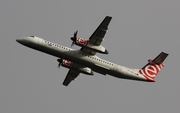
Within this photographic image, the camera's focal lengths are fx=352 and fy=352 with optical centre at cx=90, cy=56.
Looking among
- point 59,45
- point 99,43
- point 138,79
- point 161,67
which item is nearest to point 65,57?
point 59,45

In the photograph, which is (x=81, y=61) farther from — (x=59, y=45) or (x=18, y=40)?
(x=18, y=40)

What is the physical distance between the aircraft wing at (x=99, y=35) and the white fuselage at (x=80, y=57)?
2.94 feet

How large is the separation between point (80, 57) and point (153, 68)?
404 inches

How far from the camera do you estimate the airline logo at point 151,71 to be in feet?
151

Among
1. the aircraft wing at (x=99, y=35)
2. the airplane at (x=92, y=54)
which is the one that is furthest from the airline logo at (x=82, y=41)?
the aircraft wing at (x=99, y=35)

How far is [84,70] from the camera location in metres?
47.5

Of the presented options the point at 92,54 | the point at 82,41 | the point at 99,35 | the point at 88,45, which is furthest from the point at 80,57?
the point at 99,35

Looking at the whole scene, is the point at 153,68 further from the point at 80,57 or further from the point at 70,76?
the point at 70,76

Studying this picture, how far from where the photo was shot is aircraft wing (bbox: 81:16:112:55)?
41.0 m

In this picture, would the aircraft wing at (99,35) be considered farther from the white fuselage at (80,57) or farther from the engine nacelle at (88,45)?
the white fuselage at (80,57)

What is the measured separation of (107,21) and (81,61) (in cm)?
636

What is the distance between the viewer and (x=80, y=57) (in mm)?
43719

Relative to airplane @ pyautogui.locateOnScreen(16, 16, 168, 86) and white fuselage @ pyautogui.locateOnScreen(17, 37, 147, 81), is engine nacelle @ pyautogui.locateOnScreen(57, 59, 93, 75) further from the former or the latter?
white fuselage @ pyautogui.locateOnScreen(17, 37, 147, 81)

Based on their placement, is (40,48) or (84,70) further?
(84,70)
